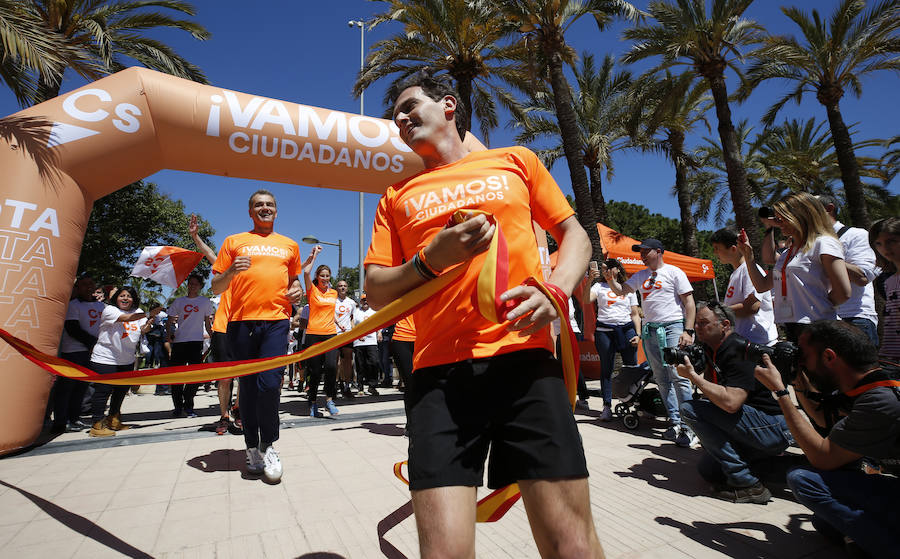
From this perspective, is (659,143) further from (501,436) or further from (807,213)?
(501,436)

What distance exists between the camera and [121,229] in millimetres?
18312

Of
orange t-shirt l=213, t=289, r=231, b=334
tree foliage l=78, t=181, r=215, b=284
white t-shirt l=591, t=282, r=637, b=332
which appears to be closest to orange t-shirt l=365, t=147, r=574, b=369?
orange t-shirt l=213, t=289, r=231, b=334

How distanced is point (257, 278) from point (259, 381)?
84 centimetres

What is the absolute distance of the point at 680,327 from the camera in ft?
16.3

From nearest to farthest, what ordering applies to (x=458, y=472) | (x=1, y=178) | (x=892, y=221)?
(x=458, y=472) < (x=892, y=221) < (x=1, y=178)

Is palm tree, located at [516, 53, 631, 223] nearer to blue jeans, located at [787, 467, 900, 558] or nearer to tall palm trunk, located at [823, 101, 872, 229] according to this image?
tall palm trunk, located at [823, 101, 872, 229]

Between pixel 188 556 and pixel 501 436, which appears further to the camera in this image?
pixel 188 556

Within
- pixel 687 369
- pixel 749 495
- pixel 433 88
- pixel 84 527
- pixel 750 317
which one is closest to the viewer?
pixel 433 88

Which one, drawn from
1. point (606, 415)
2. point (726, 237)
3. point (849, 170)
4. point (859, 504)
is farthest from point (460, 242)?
point (849, 170)

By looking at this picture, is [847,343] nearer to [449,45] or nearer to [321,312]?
[321,312]

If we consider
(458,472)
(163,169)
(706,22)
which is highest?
(706,22)

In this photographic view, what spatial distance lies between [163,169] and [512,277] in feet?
19.6

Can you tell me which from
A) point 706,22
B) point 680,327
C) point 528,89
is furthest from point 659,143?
point 680,327

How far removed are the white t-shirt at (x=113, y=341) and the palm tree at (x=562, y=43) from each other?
946cm
